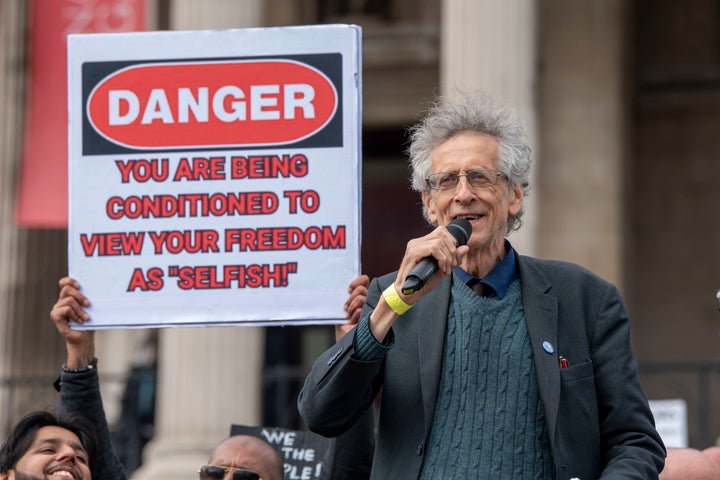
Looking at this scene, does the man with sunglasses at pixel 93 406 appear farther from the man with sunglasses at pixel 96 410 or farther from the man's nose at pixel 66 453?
the man's nose at pixel 66 453

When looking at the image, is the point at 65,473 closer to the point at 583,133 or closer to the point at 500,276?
the point at 500,276

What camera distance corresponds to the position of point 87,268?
5980mm

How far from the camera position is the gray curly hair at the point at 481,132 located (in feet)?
15.2

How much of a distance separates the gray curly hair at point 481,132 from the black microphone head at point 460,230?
0.26m

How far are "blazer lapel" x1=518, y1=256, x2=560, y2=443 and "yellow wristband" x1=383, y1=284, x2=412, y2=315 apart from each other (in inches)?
16.6

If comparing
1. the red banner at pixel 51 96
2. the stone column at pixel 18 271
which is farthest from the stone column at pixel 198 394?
the stone column at pixel 18 271

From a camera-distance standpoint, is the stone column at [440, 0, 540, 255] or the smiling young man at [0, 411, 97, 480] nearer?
the smiling young man at [0, 411, 97, 480]

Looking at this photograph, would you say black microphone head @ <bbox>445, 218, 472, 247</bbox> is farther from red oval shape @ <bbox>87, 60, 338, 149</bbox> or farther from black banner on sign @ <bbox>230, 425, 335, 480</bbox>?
black banner on sign @ <bbox>230, 425, 335, 480</bbox>

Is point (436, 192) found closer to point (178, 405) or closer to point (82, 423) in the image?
point (82, 423)

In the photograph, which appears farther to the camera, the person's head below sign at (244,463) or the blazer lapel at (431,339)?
the person's head below sign at (244,463)

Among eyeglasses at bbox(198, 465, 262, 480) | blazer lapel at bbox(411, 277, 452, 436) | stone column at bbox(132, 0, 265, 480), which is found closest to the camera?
blazer lapel at bbox(411, 277, 452, 436)

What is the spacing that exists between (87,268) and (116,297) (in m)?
0.17

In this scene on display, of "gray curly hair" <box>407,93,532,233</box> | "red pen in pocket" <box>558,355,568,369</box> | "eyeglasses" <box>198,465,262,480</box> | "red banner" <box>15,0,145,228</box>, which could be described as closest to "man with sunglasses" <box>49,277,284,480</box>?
"eyeglasses" <box>198,465,262,480</box>

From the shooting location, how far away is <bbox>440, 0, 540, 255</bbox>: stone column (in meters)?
15.7
